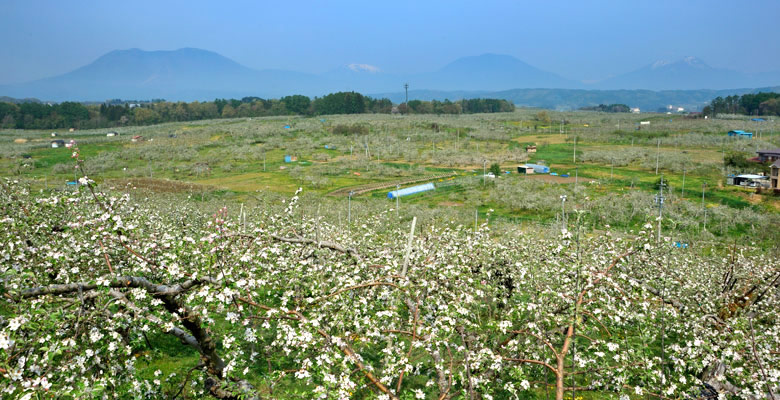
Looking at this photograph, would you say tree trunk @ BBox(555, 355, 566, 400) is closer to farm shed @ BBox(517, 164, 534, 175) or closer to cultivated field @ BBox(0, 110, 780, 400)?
cultivated field @ BBox(0, 110, 780, 400)

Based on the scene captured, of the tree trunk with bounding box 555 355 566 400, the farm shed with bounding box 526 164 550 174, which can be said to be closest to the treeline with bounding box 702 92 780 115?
the farm shed with bounding box 526 164 550 174

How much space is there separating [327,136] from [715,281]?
83282 millimetres

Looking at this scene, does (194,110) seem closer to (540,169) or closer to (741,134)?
(540,169)

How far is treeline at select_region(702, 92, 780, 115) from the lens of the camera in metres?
121

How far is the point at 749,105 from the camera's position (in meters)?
131

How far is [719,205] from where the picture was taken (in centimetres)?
3775

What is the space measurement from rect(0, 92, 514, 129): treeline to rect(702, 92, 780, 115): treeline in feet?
215

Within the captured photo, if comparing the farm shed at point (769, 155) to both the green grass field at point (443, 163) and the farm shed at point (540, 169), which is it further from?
the farm shed at point (540, 169)

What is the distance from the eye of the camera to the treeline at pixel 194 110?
118250mm

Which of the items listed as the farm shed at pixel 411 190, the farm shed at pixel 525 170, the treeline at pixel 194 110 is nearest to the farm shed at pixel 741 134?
the farm shed at pixel 525 170

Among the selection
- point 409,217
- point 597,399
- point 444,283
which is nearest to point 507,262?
point 444,283

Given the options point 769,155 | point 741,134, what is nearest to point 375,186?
point 769,155

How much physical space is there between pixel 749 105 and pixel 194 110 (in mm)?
163251

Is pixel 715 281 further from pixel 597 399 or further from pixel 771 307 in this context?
pixel 597 399
